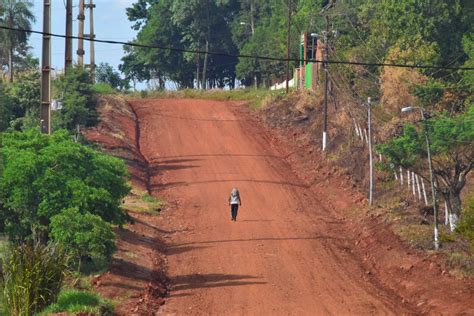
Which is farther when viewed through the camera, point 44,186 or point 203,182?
point 203,182

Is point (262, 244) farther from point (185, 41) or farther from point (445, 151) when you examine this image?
point (185, 41)

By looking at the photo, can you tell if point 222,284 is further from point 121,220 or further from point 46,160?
point 46,160

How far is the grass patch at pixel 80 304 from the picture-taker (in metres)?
24.3

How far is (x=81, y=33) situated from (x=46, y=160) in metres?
32.2

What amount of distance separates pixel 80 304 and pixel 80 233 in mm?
3007

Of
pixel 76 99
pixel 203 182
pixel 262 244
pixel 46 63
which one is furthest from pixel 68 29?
pixel 203 182

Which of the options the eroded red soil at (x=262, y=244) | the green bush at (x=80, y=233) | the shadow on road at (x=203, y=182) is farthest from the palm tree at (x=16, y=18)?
the green bush at (x=80, y=233)

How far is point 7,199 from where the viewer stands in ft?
93.7

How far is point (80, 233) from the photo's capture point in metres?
27.6

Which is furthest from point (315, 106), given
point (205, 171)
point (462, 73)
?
point (205, 171)

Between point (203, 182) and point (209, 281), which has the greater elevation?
point (203, 182)

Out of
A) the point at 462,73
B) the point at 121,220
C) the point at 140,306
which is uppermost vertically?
the point at 462,73

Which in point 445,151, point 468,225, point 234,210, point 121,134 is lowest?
point 234,210

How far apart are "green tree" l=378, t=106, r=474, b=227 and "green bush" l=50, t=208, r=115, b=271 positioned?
13508 mm
